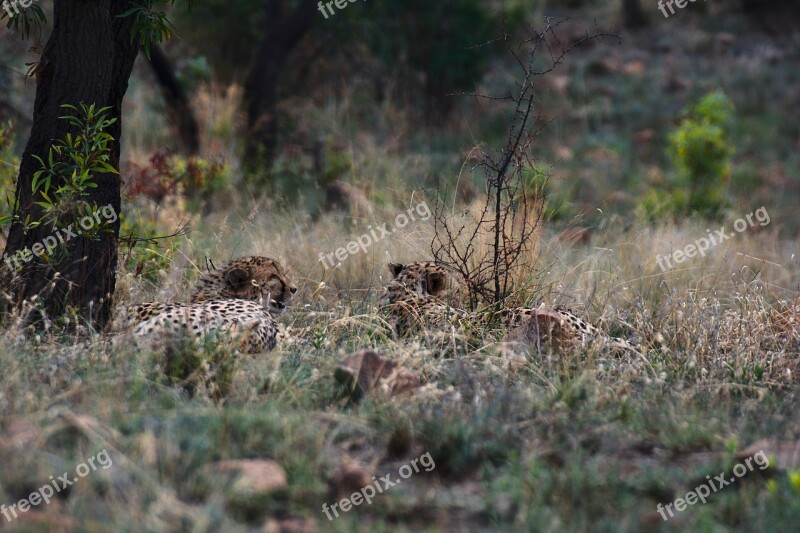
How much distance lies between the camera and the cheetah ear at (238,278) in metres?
6.45

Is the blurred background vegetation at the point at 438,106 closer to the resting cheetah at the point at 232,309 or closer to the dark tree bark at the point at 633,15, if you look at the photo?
the dark tree bark at the point at 633,15

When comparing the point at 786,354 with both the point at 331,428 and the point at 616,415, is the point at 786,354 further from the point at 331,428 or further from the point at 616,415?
the point at 331,428

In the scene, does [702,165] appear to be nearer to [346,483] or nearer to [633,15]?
[346,483]

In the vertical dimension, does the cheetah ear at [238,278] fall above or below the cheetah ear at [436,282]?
above

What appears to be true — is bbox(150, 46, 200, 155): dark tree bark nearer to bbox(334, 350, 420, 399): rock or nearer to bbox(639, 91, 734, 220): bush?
bbox(639, 91, 734, 220): bush

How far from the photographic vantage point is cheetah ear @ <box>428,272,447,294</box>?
664cm

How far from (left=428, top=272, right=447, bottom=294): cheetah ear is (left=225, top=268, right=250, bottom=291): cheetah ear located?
115 cm
